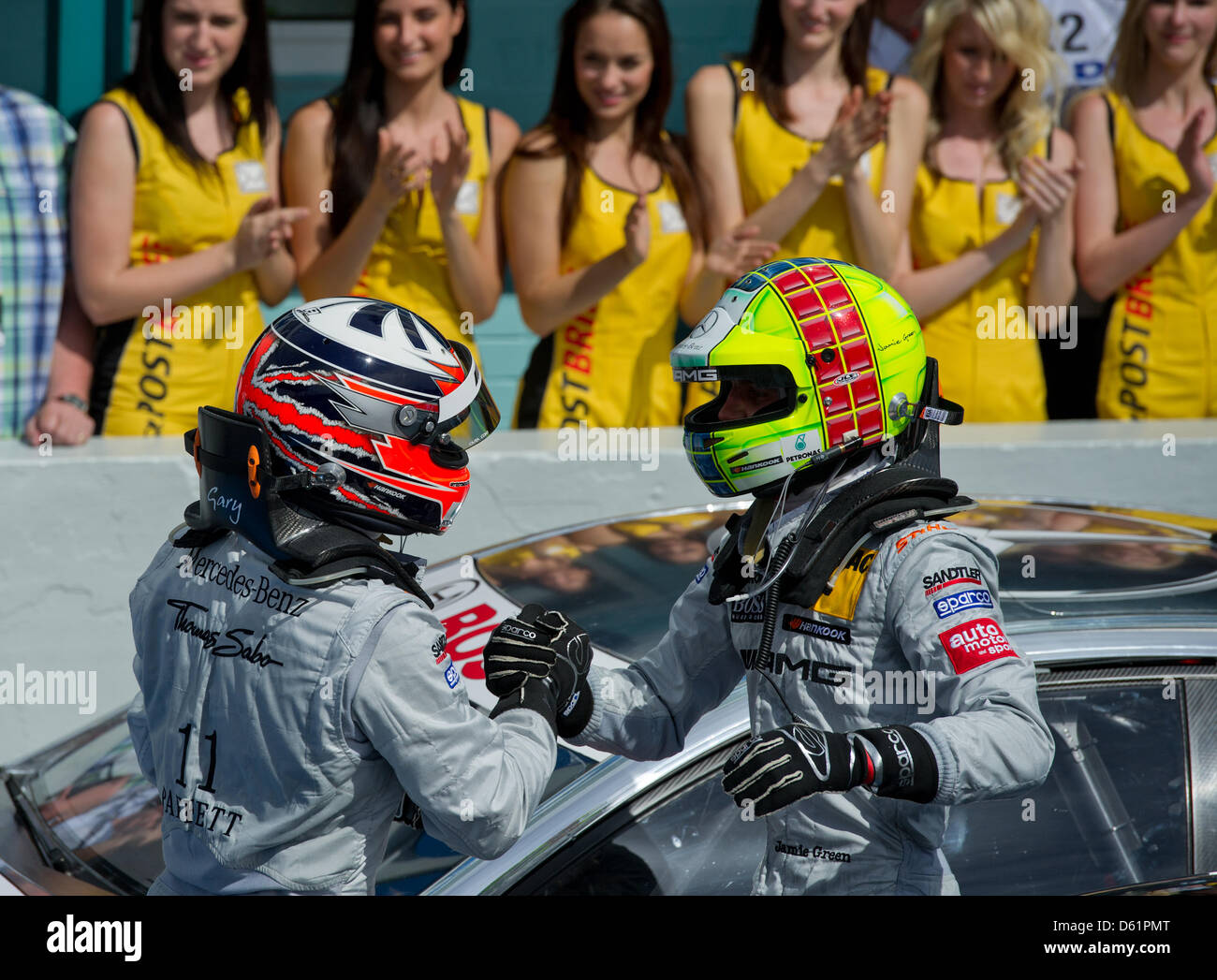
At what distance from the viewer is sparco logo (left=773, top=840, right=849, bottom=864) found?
223 centimetres

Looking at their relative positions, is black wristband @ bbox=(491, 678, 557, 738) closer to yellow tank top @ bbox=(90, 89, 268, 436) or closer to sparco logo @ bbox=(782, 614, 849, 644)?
sparco logo @ bbox=(782, 614, 849, 644)

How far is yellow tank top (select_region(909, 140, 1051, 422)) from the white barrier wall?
0.60 feet

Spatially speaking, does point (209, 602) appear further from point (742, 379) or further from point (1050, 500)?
point (1050, 500)

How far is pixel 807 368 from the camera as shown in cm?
233

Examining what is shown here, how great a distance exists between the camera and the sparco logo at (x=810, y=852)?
2.23 meters

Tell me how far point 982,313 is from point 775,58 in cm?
129

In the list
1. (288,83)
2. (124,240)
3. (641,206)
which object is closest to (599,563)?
(641,206)

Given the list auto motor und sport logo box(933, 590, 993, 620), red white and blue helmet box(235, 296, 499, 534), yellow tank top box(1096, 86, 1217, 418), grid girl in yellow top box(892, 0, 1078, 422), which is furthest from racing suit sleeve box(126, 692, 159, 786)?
yellow tank top box(1096, 86, 1217, 418)

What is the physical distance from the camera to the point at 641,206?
4758 millimetres

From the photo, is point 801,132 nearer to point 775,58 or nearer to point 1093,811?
point 775,58

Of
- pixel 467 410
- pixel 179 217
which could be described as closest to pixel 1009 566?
pixel 467 410
